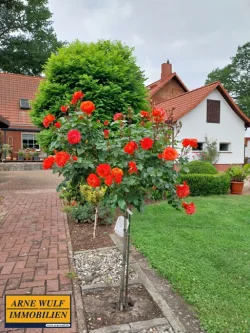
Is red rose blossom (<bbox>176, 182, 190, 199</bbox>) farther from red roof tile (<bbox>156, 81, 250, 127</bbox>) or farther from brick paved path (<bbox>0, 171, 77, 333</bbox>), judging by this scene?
red roof tile (<bbox>156, 81, 250, 127</bbox>)

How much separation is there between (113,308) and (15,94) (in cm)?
1830

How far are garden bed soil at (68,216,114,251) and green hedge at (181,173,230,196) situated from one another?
11.2 feet

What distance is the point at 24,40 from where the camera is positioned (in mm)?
22859

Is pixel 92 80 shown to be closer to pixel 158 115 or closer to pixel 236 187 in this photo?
pixel 158 115

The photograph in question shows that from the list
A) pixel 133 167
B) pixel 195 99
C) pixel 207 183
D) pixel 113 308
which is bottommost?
pixel 113 308

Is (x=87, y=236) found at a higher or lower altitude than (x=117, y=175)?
lower

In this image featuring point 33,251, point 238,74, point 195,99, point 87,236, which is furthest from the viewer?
point 238,74

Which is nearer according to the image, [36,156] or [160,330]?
[160,330]

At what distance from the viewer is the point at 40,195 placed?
714 centimetres

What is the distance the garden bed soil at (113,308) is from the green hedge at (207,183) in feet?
16.2

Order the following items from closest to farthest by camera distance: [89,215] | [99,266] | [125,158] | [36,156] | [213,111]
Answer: [125,158]
[99,266]
[89,215]
[213,111]
[36,156]

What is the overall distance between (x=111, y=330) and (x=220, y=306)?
38.3 inches

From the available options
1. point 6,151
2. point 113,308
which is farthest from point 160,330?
point 6,151

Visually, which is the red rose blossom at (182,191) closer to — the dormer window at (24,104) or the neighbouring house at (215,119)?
the neighbouring house at (215,119)
